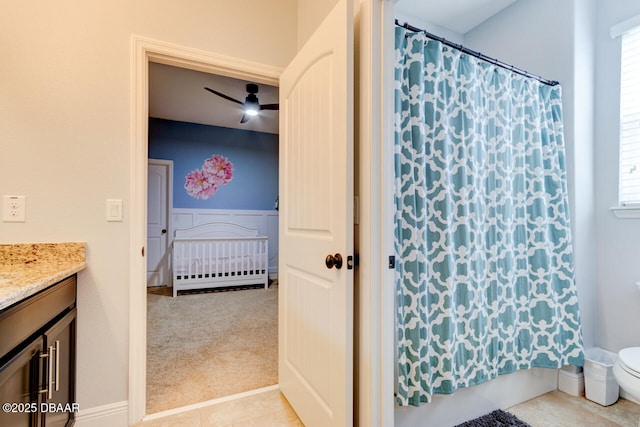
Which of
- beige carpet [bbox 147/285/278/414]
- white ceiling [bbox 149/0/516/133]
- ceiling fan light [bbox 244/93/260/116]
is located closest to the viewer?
beige carpet [bbox 147/285/278/414]

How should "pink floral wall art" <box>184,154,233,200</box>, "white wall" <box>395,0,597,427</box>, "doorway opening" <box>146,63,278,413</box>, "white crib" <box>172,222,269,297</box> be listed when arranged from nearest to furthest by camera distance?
"white wall" <box>395,0,597,427</box> < "doorway opening" <box>146,63,278,413</box> < "white crib" <box>172,222,269,297</box> < "pink floral wall art" <box>184,154,233,200</box>

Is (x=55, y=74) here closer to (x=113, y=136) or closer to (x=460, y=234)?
(x=113, y=136)

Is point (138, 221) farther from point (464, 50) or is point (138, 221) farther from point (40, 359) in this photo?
point (464, 50)

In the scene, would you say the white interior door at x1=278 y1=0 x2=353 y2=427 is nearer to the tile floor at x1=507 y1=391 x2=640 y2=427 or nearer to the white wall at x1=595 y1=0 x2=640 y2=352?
the tile floor at x1=507 y1=391 x2=640 y2=427

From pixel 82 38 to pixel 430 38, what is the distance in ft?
5.80

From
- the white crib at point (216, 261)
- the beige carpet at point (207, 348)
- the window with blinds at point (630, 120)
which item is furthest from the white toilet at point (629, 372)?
the white crib at point (216, 261)

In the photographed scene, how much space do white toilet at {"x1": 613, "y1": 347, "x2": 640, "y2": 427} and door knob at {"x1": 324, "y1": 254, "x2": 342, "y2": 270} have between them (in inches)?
57.8

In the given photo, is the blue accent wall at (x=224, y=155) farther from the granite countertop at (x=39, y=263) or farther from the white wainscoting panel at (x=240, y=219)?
the granite countertop at (x=39, y=263)

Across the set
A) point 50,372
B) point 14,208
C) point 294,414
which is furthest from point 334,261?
point 14,208

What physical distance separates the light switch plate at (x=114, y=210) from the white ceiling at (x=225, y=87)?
1942 mm

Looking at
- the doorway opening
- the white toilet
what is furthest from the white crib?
the white toilet

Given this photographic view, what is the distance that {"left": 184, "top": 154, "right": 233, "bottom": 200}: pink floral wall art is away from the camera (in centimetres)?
502

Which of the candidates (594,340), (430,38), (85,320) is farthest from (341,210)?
(594,340)

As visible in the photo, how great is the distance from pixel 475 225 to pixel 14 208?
2.30 metres
